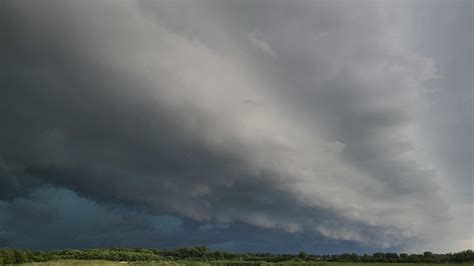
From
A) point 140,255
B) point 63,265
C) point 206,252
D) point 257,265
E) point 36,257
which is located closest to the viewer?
point 63,265

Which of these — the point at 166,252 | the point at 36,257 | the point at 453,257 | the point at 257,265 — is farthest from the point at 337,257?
the point at 36,257

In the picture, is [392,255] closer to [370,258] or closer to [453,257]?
[370,258]

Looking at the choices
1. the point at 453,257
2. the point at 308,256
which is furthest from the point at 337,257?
the point at 453,257

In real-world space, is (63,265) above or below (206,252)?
below

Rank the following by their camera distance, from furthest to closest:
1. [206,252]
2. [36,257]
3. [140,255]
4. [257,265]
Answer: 1. [206,252]
2. [140,255]
3. [36,257]
4. [257,265]

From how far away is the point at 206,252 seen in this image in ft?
648

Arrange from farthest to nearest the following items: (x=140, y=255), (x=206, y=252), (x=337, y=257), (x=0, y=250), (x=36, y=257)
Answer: (x=206, y=252), (x=337, y=257), (x=140, y=255), (x=36, y=257), (x=0, y=250)

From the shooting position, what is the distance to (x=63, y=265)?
80.4 meters

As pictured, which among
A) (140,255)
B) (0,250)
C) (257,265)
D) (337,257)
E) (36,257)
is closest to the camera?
(257,265)

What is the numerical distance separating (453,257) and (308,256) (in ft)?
184

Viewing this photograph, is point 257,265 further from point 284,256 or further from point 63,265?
point 284,256

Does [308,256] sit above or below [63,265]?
above

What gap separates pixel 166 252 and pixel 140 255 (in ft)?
161

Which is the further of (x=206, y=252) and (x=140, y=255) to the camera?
(x=206, y=252)
